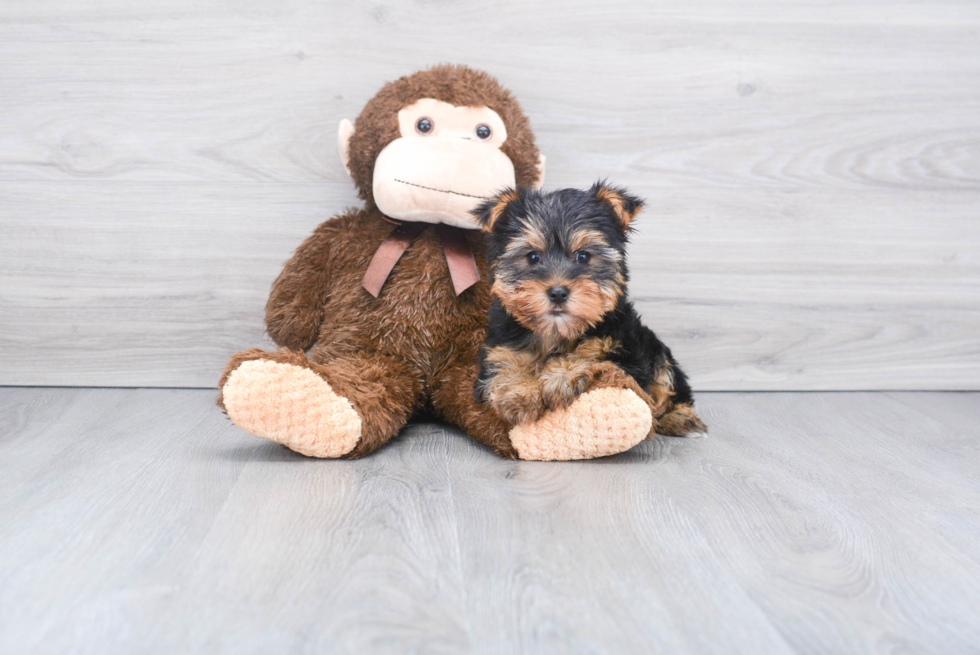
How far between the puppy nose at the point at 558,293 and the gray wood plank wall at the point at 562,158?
34.7 inches

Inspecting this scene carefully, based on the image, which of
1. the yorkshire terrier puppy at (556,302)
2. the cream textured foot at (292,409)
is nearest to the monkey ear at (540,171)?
the yorkshire terrier puppy at (556,302)

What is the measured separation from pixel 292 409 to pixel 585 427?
0.62m

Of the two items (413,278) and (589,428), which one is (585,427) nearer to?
(589,428)

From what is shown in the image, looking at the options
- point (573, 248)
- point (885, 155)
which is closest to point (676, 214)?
point (885, 155)

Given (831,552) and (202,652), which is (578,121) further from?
(202,652)

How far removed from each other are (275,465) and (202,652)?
2.26ft

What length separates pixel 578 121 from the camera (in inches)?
87.4

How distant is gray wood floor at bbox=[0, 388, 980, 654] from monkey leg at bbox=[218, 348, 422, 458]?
0.06 metres

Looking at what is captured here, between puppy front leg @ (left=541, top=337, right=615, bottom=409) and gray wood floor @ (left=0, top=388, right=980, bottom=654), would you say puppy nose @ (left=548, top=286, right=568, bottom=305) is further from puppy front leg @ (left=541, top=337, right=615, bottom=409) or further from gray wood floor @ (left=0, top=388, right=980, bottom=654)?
gray wood floor @ (left=0, top=388, right=980, bottom=654)

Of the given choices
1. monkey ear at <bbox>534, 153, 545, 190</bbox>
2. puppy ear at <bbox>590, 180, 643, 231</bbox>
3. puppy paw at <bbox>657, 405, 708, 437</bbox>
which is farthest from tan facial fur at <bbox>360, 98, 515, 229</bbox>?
puppy paw at <bbox>657, 405, 708, 437</bbox>

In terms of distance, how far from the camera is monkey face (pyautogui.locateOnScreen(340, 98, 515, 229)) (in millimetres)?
1749

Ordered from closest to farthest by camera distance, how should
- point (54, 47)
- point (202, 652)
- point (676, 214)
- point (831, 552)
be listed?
point (202, 652) → point (831, 552) → point (54, 47) → point (676, 214)

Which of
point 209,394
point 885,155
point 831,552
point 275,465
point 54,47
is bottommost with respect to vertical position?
point 209,394

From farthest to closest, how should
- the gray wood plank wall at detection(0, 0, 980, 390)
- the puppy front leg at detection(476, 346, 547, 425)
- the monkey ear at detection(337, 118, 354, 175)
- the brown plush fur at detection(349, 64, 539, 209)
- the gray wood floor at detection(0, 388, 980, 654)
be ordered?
the gray wood plank wall at detection(0, 0, 980, 390) < the monkey ear at detection(337, 118, 354, 175) < the brown plush fur at detection(349, 64, 539, 209) < the puppy front leg at detection(476, 346, 547, 425) < the gray wood floor at detection(0, 388, 980, 654)
